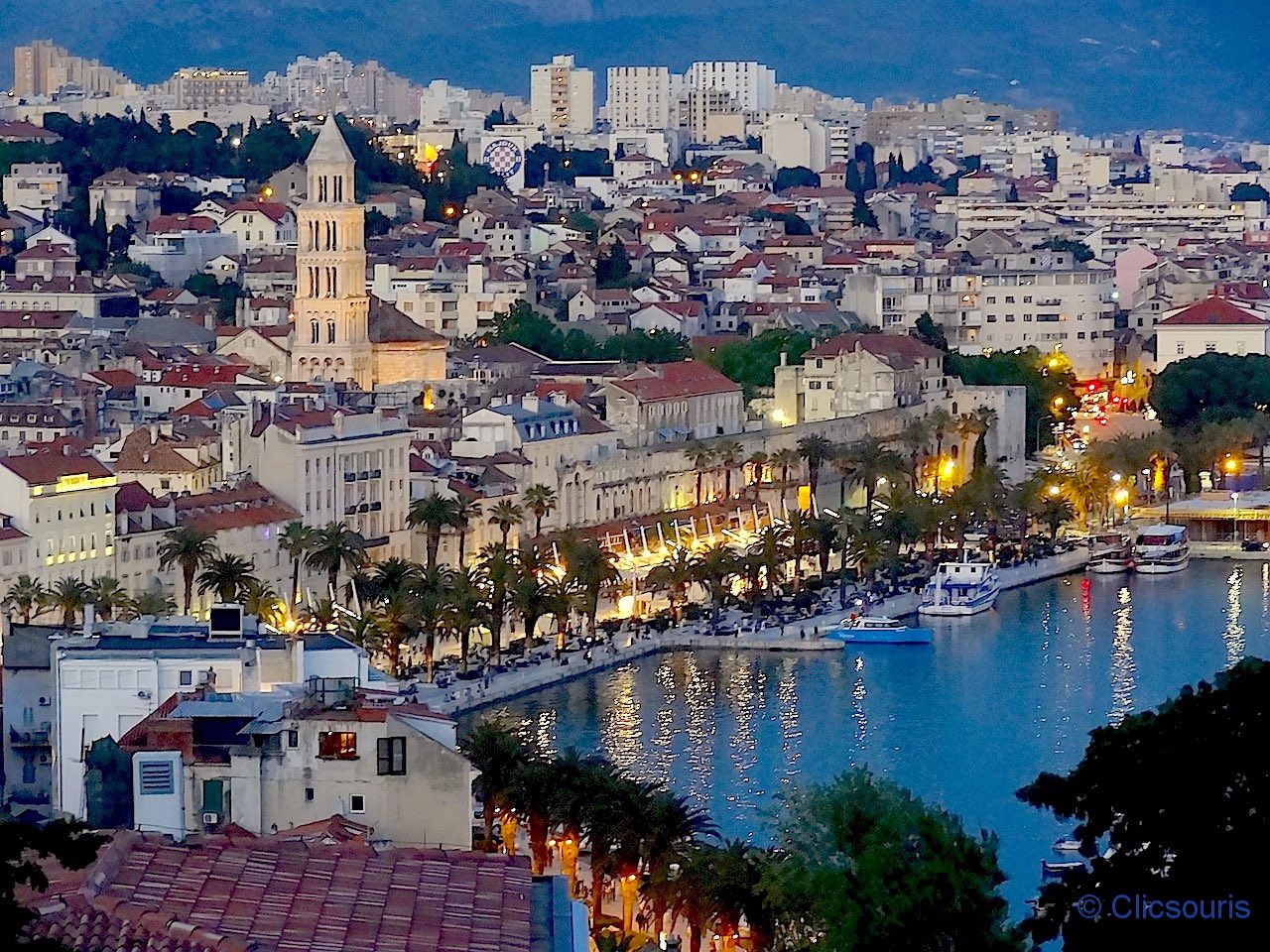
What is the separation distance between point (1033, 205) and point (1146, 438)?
87.6ft

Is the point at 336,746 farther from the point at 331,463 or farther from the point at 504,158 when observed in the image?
the point at 504,158

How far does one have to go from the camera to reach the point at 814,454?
104ft

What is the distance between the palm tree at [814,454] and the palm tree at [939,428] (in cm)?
199

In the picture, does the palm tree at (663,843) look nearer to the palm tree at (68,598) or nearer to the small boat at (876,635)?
the palm tree at (68,598)

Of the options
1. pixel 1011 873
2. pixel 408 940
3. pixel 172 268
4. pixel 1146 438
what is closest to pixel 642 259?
pixel 172 268

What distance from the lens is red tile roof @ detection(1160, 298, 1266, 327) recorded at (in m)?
42.4

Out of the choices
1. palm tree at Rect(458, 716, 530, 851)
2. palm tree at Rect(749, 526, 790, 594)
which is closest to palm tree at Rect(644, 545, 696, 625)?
palm tree at Rect(749, 526, 790, 594)

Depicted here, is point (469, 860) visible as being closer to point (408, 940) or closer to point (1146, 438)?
point (408, 940)

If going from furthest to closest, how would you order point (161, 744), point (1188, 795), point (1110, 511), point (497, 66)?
point (497, 66)
point (1110, 511)
point (161, 744)
point (1188, 795)

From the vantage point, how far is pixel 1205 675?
22.6m

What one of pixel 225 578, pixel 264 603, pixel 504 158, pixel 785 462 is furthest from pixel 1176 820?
pixel 504 158

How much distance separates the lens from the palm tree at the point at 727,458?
3097 cm

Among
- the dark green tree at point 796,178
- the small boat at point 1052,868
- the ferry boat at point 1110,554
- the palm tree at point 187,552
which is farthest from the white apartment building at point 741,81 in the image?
the small boat at point 1052,868

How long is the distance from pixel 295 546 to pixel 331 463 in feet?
5.19
